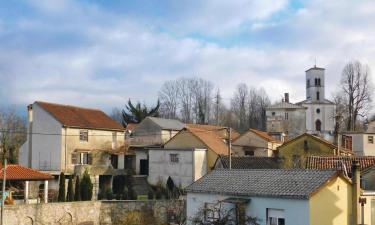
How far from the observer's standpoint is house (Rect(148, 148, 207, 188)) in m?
45.2

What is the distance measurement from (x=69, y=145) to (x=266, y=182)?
2891 centimetres

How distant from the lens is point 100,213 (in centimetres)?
3681

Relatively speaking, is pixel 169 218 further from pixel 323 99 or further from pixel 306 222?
pixel 323 99

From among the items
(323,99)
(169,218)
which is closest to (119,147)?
(169,218)

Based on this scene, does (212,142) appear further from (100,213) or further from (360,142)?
(360,142)

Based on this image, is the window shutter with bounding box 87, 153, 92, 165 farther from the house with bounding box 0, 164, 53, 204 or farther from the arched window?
the arched window

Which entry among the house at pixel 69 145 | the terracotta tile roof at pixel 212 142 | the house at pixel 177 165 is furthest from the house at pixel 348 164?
the house at pixel 69 145

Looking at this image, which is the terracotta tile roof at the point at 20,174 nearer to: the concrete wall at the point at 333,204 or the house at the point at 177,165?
the house at the point at 177,165

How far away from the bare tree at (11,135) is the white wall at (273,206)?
35.4 metres

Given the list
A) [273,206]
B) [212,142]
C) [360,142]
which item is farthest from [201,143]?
[273,206]

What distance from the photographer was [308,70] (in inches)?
3452

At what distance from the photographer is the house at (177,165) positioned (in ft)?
148

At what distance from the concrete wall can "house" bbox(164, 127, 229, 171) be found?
23.5 metres

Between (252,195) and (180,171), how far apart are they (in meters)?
22.8
